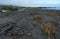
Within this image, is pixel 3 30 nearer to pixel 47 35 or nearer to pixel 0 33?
pixel 0 33

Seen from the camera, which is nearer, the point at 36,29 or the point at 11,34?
the point at 11,34

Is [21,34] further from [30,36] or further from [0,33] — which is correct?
Result: [0,33]

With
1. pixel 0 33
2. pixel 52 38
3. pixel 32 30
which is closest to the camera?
pixel 52 38

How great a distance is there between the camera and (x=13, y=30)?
14.1ft

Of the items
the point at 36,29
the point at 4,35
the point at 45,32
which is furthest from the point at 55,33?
the point at 4,35

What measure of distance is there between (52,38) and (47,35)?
6.5 inches

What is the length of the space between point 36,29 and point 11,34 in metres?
0.85

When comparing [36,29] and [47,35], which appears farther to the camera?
[36,29]

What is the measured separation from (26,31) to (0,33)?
2.34 ft

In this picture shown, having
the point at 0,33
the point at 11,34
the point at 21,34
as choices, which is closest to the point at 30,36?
the point at 21,34

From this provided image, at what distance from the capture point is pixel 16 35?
3918mm

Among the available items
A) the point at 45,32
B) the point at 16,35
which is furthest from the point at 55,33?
the point at 16,35

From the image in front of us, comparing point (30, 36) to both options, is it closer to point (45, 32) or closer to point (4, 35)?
point (45, 32)

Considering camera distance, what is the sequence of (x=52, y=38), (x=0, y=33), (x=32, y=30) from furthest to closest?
(x=32, y=30) → (x=0, y=33) → (x=52, y=38)
